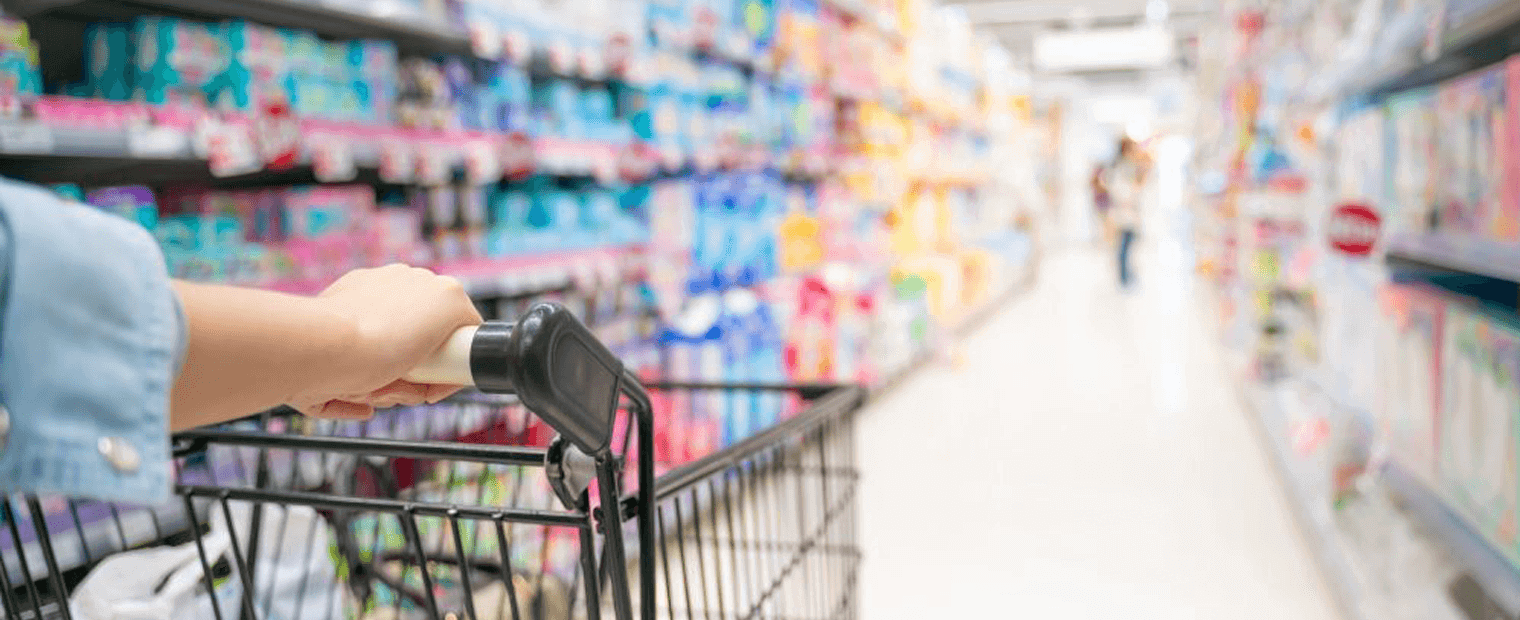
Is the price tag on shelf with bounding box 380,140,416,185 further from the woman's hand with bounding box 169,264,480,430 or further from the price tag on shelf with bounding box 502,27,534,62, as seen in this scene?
the woman's hand with bounding box 169,264,480,430

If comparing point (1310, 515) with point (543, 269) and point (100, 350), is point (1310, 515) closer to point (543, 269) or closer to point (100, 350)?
point (543, 269)

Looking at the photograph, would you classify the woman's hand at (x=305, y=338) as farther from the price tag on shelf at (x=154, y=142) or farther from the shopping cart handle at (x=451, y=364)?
the price tag on shelf at (x=154, y=142)

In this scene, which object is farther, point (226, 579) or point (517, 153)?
point (517, 153)

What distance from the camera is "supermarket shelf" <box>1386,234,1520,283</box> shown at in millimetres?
1587

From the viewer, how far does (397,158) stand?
7.16ft

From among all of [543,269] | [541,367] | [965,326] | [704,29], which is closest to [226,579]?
[541,367]

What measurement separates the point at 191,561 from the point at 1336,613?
2358 mm

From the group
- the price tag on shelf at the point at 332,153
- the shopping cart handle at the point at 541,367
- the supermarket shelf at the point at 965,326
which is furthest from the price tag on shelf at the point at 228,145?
the supermarket shelf at the point at 965,326

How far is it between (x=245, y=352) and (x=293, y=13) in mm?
1789

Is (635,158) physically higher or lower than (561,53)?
lower

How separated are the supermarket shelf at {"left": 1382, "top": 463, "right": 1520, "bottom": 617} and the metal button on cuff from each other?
169 centimetres

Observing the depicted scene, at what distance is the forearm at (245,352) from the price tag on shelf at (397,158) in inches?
63.8

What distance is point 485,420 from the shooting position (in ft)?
5.93

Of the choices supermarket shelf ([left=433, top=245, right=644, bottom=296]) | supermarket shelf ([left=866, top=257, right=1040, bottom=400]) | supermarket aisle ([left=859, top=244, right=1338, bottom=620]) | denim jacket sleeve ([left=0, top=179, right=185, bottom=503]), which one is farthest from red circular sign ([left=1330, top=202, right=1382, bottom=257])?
denim jacket sleeve ([left=0, top=179, right=185, bottom=503])
